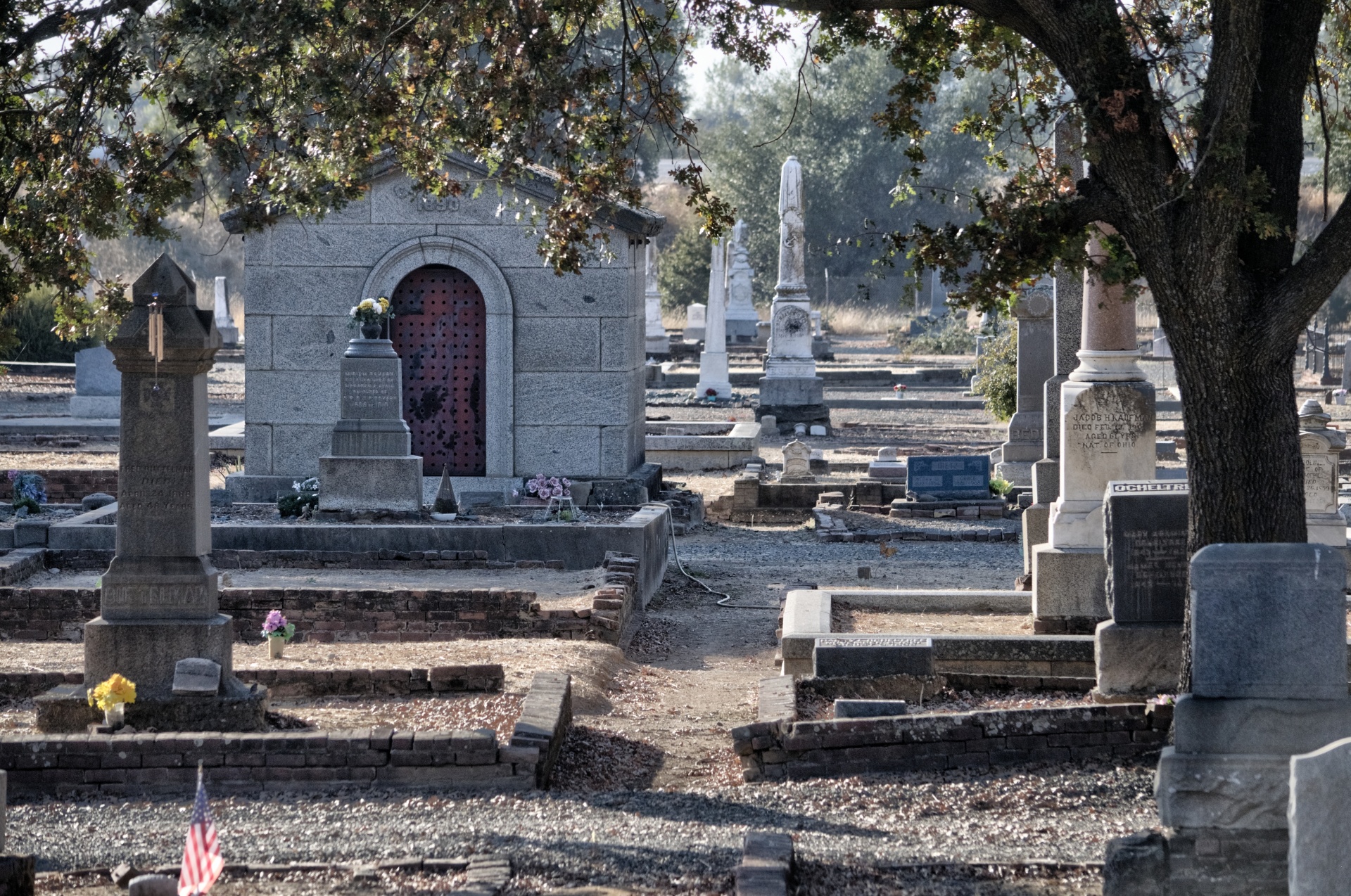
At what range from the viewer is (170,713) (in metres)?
7.89

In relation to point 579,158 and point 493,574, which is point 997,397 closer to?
point 493,574

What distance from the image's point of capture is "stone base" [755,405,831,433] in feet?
87.0

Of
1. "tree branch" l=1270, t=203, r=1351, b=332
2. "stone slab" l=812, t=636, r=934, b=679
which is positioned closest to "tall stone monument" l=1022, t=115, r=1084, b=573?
"tree branch" l=1270, t=203, r=1351, b=332

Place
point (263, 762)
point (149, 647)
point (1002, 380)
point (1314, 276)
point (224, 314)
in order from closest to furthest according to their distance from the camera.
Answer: point (1314, 276) < point (263, 762) < point (149, 647) < point (1002, 380) < point (224, 314)

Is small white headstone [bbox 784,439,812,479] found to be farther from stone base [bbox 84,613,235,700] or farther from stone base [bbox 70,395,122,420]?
stone base [bbox 70,395,122,420]

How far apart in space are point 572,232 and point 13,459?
15.2 meters

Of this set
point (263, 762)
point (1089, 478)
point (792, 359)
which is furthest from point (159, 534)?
point (792, 359)

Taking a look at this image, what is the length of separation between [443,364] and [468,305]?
2.29ft

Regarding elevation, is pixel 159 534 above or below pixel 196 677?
above

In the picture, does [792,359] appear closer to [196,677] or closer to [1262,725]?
[196,677]

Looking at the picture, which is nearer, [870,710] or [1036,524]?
[870,710]

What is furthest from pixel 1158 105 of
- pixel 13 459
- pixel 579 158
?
pixel 13 459

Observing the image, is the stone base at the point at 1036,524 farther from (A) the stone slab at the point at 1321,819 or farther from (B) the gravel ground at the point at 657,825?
(A) the stone slab at the point at 1321,819

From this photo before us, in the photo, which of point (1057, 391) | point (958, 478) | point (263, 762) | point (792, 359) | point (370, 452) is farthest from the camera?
point (792, 359)
